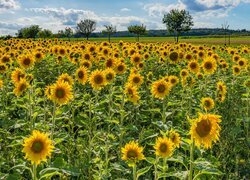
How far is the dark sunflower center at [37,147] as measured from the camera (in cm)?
390

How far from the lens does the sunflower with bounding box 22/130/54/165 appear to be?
3.88 metres

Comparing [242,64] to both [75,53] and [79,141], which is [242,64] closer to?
[75,53]

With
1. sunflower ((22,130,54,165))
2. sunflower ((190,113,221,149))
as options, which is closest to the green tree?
sunflower ((22,130,54,165))

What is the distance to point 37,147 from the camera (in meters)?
3.91

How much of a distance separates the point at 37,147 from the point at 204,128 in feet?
5.61

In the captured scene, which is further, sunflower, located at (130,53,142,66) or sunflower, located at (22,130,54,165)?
sunflower, located at (130,53,142,66)

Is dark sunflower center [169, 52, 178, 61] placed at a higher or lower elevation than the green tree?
lower

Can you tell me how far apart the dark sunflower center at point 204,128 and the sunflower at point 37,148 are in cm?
151

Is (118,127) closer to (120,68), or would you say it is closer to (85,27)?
(120,68)

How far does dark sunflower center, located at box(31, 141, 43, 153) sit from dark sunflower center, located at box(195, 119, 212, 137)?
1.60 metres

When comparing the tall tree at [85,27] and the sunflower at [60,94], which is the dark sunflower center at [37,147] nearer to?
the sunflower at [60,94]

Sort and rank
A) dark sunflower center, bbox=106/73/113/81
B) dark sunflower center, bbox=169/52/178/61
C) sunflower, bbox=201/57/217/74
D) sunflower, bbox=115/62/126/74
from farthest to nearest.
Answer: dark sunflower center, bbox=169/52/178/61, sunflower, bbox=201/57/217/74, sunflower, bbox=115/62/126/74, dark sunflower center, bbox=106/73/113/81

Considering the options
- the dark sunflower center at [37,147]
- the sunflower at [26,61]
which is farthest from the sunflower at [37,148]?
the sunflower at [26,61]

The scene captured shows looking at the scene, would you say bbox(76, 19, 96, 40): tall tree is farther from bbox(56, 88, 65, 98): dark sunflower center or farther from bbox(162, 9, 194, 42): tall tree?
bbox(56, 88, 65, 98): dark sunflower center
